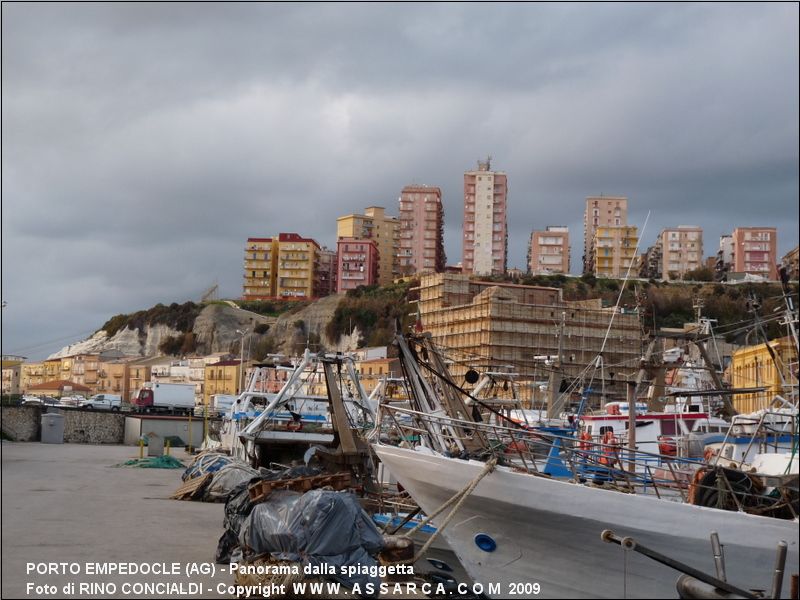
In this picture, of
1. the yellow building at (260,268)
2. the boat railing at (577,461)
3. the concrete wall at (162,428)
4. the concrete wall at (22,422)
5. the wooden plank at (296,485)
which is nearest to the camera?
the wooden plank at (296,485)

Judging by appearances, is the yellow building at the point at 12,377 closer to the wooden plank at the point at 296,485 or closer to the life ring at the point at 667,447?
the life ring at the point at 667,447

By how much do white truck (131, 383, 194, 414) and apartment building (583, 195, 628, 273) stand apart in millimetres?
70940

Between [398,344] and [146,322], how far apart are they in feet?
426

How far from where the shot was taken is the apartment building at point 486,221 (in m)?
114

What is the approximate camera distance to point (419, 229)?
123500 millimetres

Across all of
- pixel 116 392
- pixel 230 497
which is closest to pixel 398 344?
pixel 230 497

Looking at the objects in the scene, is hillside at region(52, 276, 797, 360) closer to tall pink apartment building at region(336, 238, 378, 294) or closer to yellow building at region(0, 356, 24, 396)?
tall pink apartment building at region(336, 238, 378, 294)

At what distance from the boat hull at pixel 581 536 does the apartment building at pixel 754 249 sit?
370ft

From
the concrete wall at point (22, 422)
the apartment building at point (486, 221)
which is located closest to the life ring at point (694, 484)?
the concrete wall at point (22, 422)

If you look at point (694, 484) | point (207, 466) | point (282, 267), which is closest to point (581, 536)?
point (694, 484)

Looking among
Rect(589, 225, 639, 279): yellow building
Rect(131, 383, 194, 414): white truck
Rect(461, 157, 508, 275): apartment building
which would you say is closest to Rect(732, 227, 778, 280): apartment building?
Rect(589, 225, 639, 279): yellow building

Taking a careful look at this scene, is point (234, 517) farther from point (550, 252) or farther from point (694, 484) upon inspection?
point (550, 252)

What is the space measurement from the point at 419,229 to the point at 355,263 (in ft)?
35.0

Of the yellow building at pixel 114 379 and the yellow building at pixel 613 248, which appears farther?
the yellow building at pixel 613 248
